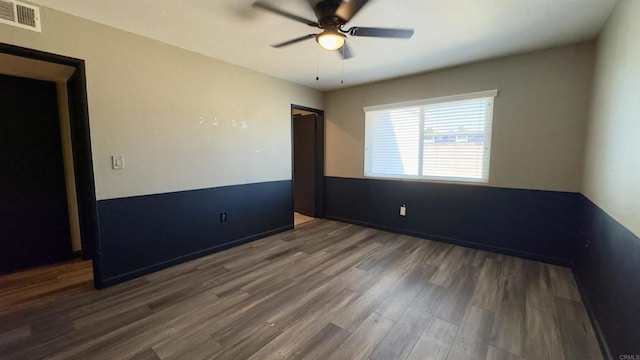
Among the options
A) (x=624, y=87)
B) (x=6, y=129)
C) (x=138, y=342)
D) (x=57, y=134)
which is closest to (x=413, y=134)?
(x=624, y=87)

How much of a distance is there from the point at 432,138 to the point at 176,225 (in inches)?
144

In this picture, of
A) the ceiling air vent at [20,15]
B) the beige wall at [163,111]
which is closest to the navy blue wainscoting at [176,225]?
the beige wall at [163,111]

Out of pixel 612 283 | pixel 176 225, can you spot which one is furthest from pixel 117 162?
pixel 612 283

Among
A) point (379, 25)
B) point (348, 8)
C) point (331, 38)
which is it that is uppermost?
point (379, 25)

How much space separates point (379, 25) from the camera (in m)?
2.43

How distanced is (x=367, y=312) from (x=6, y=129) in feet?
14.1

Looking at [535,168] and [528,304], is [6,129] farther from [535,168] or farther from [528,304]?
[535,168]

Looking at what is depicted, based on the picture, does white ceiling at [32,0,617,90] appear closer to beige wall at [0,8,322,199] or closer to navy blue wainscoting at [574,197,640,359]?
beige wall at [0,8,322,199]

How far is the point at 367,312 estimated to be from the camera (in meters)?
2.16

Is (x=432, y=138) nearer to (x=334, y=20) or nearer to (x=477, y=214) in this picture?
(x=477, y=214)

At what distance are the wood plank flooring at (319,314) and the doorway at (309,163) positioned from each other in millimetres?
2179

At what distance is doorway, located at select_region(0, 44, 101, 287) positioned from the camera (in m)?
2.90

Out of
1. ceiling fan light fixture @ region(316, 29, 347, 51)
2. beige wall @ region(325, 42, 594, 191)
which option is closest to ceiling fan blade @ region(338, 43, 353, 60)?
ceiling fan light fixture @ region(316, 29, 347, 51)

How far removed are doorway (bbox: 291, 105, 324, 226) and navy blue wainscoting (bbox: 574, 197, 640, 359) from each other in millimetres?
3816
